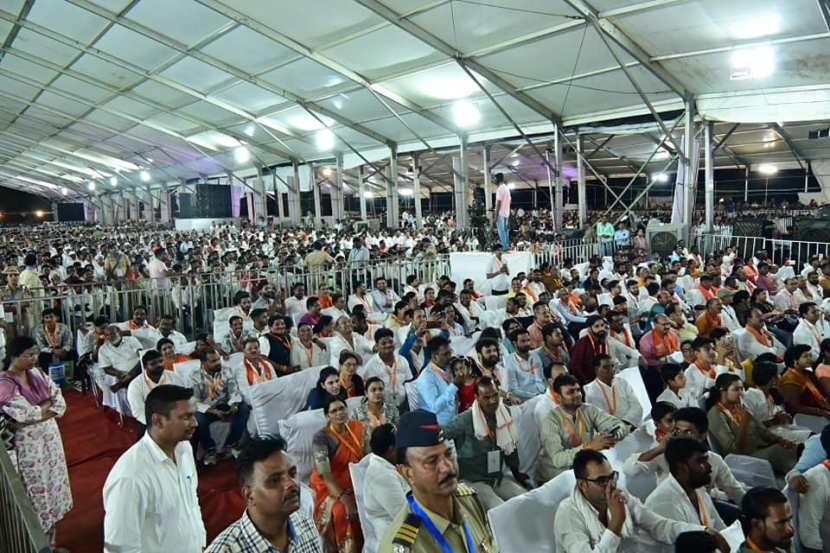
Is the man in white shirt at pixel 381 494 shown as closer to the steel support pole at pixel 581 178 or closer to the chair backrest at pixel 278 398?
the chair backrest at pixel 278 398

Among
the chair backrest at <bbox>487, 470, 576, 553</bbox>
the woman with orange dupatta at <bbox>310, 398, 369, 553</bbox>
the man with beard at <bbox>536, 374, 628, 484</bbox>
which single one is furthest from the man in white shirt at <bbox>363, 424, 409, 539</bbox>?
the man with beard at <bbox>536, 374, 628, 484</bbox>

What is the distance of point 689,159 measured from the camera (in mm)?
12109

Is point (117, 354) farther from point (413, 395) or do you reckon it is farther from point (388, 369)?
point (413, 395)

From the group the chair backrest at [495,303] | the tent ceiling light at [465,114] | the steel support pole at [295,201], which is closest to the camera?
the chair backrest at [495,303]

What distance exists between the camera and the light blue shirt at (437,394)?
3842mm

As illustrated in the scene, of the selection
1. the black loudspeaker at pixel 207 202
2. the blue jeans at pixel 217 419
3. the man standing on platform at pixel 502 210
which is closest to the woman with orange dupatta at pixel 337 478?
the blue jeans at pixel 217 419

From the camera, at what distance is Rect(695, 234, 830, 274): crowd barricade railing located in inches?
416

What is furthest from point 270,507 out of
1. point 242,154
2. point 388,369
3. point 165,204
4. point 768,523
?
point 165,204

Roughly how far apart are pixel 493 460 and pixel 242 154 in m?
22.1

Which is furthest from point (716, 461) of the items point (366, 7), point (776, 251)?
point (776, 251)

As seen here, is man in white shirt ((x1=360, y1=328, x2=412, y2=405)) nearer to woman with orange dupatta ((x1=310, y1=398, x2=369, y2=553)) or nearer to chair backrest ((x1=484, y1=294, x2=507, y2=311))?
woman with orange dupatta ((x1=310, y1=398, x2=369, y2=553))

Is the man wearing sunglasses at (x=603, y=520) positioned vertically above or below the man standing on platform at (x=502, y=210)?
below

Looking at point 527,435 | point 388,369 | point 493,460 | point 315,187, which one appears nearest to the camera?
point 493,460

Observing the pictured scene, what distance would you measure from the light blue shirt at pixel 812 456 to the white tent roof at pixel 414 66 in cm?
761
